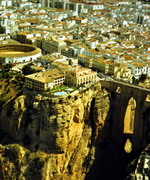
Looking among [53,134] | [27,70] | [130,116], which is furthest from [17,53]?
[130,116]

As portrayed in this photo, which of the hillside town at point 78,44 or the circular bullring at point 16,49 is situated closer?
the hillside town at point 78,44

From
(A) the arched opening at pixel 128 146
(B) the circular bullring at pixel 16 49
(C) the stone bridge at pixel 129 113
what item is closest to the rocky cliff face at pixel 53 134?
(C) the stone bridge at pixel 129 113

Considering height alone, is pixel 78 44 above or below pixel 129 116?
above

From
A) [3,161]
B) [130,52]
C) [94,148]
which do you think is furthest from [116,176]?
[130,52]

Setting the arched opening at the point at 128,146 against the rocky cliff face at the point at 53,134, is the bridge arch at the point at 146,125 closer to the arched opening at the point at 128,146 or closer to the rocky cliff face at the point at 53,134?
the arched opening at the point at 128,146

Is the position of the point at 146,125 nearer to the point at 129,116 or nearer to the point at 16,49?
the point at 129,116

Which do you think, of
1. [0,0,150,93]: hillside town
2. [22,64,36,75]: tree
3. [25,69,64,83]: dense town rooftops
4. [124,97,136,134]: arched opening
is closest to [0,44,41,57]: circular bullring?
[0,0,150,93]: hillside town
